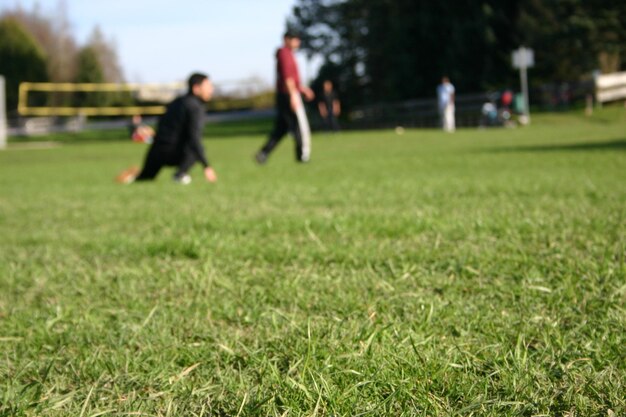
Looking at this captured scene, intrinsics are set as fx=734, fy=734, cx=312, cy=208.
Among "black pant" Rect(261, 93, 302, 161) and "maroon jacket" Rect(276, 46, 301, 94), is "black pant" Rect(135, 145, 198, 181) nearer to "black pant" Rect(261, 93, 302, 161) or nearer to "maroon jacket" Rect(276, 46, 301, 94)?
"black pant" Rect(261, 93, 302, 161)

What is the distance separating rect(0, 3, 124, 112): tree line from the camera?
251 ft

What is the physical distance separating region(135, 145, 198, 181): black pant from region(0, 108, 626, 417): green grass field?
469 cm

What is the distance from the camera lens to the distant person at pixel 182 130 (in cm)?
1048

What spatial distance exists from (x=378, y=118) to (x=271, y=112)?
29075mm

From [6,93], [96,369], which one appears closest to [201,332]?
[96,369]

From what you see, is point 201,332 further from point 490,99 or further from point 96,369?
point 490,99

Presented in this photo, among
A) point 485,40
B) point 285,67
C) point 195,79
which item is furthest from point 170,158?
point 485,40

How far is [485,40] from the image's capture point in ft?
134

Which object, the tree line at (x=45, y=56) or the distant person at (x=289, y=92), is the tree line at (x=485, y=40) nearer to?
the distant person at (x=289, y=92)

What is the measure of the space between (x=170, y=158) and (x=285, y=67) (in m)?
3.18

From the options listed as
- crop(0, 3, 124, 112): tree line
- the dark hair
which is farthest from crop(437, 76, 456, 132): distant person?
crop(0, 3, 124, 112): tree line

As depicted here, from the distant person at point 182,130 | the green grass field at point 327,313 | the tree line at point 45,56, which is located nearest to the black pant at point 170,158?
the distant person at point 182,130

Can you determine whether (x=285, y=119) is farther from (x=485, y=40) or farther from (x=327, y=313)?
(x=485, y=40)

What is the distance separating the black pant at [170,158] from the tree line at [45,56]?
6726 cm
